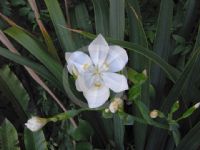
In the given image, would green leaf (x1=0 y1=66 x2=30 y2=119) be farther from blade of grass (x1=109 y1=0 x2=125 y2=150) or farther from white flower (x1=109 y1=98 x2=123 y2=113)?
white flower (x1=109 y1=98 x2=123 y2=113)

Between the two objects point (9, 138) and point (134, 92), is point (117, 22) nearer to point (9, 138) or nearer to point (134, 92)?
point (134, 92)

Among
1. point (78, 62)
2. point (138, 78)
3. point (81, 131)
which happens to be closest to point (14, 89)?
point (81, 131)

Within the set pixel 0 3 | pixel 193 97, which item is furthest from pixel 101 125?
pixel 0 3

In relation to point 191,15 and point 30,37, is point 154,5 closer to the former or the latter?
point 191,15

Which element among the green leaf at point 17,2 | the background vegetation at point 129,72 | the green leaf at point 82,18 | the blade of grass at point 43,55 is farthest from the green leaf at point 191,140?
the green leaf at point 17,2

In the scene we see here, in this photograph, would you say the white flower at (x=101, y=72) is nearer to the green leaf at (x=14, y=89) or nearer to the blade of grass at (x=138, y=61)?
the blade of grass at (x=138, y=61)

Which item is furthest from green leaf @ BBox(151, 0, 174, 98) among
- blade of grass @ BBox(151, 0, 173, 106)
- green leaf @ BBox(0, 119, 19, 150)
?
green leaf @ BBox(0, 119, 19, 150)
